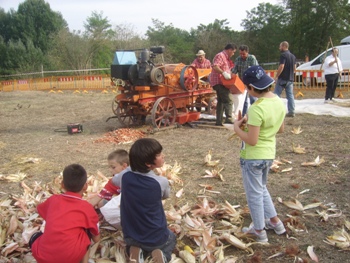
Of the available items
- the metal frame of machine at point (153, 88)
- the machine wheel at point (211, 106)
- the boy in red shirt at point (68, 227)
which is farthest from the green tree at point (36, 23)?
the boy in red shirt at point (68, 227)

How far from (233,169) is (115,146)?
295 centimetres

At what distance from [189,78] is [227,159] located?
3482 mm

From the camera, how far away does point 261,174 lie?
3.54 m

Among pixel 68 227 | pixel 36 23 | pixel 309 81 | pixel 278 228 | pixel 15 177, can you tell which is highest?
pixel 36 23

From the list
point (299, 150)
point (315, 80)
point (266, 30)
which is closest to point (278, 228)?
point (299, 150)

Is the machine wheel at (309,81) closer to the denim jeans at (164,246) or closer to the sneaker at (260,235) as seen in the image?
the sneaker at (260,235)

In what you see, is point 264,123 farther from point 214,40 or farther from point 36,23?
point 36,23

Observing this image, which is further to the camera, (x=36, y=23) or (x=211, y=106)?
(x=36, y=23)

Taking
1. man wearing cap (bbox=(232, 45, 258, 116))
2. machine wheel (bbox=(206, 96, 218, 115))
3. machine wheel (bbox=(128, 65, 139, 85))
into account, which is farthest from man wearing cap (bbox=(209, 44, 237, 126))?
machine wheel (bbox=(128, 65, 139, 85))

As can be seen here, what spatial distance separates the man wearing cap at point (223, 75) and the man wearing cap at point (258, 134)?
5.20 metres

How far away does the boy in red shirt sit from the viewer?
115 inches

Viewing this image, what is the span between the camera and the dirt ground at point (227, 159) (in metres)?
3.95

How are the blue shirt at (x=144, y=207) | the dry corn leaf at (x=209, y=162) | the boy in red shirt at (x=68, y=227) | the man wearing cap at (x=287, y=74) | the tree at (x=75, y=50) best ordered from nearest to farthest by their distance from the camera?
the boy in red shirt at (x=68, y=227)
the blue shirt at (x=144, y=207)
the dry corn leaf at (x=209, y=162)
the man wearing cap at (x=287, y=74)
the tree at (x=75, y=50)

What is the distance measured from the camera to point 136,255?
3.19 metres
